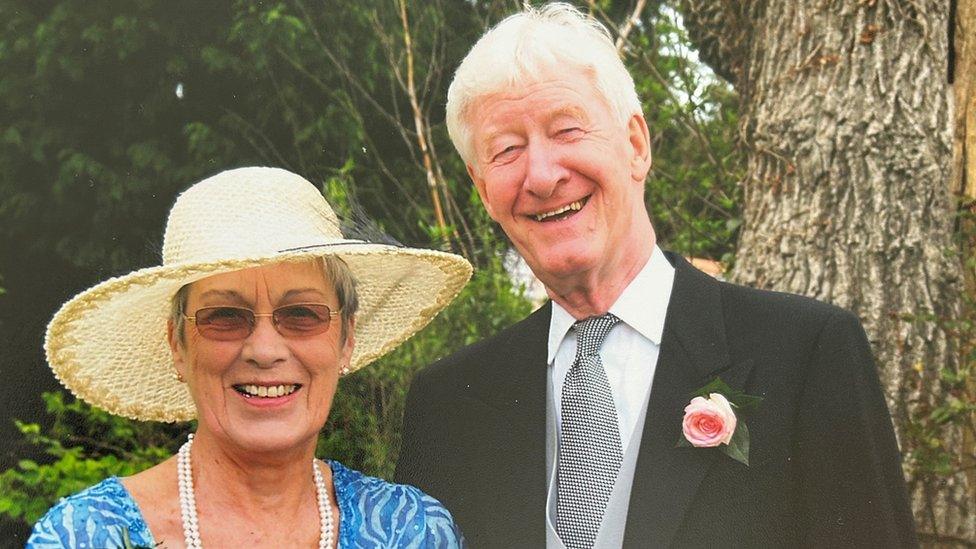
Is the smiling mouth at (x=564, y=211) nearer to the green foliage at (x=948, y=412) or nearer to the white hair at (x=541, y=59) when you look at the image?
the white hair at (x=541, y=59)

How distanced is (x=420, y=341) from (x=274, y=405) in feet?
8.69

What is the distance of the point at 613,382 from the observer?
2654 millimetres

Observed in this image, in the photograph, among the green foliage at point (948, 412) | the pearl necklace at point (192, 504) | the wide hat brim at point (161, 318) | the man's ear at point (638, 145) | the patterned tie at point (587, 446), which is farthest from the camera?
the green foliage at point (948, 412)

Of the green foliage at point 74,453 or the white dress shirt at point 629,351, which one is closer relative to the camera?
the white dress shirt at point 629,351

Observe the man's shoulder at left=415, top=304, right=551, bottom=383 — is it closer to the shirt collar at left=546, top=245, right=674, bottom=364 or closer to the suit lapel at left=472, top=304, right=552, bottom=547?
the suit lapel at left=472, top=304, right=552, bottom=547

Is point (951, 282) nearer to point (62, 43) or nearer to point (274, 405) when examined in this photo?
point (274, 405)

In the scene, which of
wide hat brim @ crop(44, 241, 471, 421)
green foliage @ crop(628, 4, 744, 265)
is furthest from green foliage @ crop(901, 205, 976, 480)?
wide hat brim @ crop(44, 241, 471, 421)

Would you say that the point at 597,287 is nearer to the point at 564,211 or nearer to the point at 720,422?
the point at 564,211

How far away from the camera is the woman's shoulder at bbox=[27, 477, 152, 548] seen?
2076 millimetres

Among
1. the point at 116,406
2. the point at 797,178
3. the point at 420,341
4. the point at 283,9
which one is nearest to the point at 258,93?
the point at 283,9

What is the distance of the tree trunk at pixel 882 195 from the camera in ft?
12.8

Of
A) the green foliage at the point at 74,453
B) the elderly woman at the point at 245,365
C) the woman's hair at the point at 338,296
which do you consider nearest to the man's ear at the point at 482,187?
the elderly woman at the point at 245,365

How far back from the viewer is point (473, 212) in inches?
223

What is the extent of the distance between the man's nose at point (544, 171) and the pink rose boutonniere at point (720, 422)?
588 millimetres
